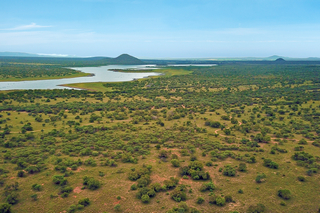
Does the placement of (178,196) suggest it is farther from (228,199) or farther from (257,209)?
(257,209)

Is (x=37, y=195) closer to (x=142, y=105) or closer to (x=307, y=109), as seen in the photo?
(x=142, y=105)

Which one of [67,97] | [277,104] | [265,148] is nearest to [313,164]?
[265,148]

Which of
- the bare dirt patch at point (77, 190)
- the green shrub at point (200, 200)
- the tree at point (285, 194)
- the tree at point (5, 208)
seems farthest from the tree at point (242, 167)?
the tree at point (5, 208)

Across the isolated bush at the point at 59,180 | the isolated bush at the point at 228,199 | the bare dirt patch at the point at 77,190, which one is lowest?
the bare dirt patch at the point at 77,190

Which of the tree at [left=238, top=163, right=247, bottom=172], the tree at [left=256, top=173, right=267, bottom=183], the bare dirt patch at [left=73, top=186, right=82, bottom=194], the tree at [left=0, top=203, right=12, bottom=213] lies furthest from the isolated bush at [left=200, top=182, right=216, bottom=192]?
the tree at [left=0, top=203, right=12, bottom=213]

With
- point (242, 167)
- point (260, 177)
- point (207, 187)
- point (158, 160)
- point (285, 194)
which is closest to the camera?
point (285, 194)

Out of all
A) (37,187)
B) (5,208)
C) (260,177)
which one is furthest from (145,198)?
(260,177)

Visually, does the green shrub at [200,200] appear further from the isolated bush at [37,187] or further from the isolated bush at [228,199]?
the isolated bush at [37,187]

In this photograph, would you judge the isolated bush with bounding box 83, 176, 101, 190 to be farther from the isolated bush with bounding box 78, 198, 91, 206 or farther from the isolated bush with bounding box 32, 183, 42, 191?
the isolated bush with bounding box 32, 183, 42, 191
